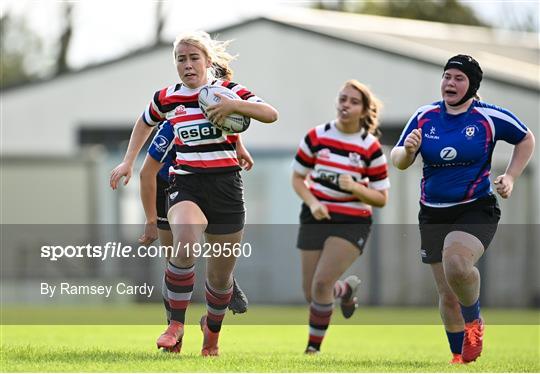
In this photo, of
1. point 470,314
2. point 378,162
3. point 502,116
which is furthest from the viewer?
point 378,162

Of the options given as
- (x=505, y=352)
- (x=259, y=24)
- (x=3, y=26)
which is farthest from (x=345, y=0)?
(x=505, y=352)

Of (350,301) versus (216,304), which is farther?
(350,301)

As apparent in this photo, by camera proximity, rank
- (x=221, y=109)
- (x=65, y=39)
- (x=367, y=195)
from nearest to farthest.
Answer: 1. (x=221, y=109)
2. (x=367, y=195)
3. (x=65, y=39)

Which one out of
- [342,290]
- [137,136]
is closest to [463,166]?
[137,136]

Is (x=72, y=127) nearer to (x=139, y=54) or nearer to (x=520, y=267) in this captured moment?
(x=139, y=54)

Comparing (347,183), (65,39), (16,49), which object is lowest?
(16,49)

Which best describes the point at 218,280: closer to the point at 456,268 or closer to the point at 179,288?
the point at 179,288

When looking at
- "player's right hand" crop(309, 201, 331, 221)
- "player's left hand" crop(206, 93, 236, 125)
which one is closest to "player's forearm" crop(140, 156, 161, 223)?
"player's left hand" crop(206, 93, 236, 125)

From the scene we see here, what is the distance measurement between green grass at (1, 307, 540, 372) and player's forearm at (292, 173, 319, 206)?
3.98ft

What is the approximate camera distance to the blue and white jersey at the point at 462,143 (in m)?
9.17

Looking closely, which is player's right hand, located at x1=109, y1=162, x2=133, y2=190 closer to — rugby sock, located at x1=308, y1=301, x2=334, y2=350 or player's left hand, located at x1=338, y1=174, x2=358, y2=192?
player's left hand, located at x1=338, y1=174, x2=358, y2=192

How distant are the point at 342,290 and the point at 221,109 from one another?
139 inches

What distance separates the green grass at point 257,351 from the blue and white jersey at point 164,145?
1.38 metres

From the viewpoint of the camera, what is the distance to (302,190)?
10.9 metres
